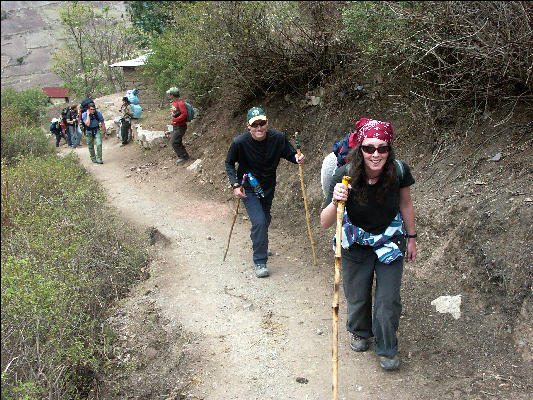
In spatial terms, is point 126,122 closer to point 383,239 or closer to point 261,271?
point 261,271

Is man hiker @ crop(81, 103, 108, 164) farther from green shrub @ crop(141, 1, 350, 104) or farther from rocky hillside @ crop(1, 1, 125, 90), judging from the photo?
rocky hillside @ crop(1, 1, 125, 90)

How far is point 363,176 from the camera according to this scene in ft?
11.5

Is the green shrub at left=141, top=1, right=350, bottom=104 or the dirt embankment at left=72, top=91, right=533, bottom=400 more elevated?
the green shrub at left=141, top=1, right=350, bottom=104

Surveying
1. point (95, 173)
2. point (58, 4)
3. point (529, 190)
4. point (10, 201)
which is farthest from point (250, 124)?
point (58, 4)

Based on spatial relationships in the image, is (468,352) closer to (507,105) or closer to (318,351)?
(318,351)

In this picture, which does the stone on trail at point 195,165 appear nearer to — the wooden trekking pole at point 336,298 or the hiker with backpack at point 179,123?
the hiker with backpack at point 179,123

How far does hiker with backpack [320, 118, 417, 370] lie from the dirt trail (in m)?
0.37

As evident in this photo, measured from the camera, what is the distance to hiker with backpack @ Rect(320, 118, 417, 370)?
136 inches

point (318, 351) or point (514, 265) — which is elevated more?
point (514, 265)

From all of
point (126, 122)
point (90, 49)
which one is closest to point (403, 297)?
point (126, 122)

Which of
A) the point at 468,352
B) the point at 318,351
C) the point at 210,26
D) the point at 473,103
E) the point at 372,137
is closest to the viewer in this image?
the point at 372,137

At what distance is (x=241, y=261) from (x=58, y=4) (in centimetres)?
2496

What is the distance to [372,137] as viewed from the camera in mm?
3412

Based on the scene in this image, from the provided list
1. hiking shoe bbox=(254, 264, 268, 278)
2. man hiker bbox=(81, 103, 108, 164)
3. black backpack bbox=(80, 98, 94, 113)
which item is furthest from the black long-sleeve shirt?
black backpack bbox=(80, 98, 94, 113)
